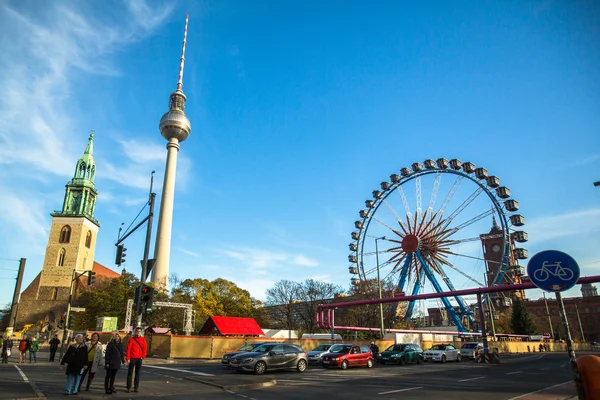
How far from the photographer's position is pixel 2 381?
13500mm

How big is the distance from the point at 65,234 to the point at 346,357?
8267 cm

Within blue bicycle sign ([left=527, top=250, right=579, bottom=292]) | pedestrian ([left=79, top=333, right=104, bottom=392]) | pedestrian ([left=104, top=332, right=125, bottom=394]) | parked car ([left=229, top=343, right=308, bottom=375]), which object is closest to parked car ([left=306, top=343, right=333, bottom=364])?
parked car ([left=229, top=343, right=308, bottom=375])

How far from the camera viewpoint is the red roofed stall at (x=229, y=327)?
136 ft

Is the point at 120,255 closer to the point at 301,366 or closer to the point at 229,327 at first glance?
the point at 301,366

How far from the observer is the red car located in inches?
924

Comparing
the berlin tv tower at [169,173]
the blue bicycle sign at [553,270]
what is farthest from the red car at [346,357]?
the berlin tv tower at [169,173]

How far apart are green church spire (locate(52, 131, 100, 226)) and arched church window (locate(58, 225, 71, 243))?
9.28 feet

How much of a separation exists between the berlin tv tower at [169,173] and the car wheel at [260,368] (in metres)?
51.8

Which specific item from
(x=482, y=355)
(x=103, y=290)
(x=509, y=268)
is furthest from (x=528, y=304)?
(x=103, y=290)

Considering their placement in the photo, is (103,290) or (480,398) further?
(103,290)

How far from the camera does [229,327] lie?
4191 centimetres

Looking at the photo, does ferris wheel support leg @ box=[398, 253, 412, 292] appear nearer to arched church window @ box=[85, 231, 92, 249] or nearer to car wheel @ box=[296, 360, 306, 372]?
car wheel @ box=[296, 360, 306, 372]

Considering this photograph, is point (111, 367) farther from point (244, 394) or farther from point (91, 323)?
point (91, 323)

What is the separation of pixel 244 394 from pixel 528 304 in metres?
114
